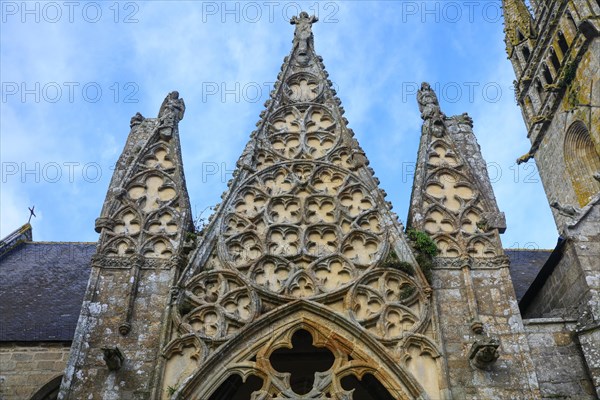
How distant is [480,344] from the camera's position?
7.50 m

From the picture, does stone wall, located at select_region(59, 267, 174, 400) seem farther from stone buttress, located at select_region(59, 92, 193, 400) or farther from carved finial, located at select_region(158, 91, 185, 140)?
carved finial, located at select_region(158, 91, 185, 140)

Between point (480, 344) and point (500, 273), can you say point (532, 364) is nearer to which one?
point (480, 344)

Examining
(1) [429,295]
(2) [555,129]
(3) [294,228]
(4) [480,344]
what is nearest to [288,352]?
(3) [294,228]

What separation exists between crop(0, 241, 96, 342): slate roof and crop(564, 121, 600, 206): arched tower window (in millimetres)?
15837

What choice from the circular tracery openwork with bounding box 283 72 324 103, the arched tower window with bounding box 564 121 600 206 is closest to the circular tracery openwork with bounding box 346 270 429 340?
the circular tracery openwork with bounding box 283 72 324 103

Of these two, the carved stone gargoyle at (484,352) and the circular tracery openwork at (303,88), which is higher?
the circular tracery openwork at (303,88)

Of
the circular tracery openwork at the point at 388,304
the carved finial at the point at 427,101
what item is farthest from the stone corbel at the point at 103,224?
the carved finial at the point at 427,101

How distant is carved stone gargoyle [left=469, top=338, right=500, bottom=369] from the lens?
7492 millimetres

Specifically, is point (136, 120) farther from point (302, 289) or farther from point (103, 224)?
point (302, 289)

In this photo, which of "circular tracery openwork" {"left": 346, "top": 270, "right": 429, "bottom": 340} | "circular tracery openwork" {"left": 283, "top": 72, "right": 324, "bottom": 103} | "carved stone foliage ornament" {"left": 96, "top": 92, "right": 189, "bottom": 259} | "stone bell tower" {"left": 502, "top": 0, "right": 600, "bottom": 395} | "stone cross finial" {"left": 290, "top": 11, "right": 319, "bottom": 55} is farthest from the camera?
"stone cross finial" {"left": 290, "top": 11, "right": 319, "bottom": 55}

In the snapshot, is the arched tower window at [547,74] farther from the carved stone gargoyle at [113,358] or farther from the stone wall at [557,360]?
the carved stone gargoyle at [113,358]

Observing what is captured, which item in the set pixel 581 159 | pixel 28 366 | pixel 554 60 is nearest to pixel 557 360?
pixel 28 366

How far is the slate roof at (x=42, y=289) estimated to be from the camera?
459 inches

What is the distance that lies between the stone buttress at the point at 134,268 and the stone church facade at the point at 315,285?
0.9 inches
